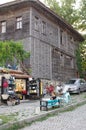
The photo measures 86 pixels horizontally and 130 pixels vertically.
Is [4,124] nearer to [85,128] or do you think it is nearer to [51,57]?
[85,128]

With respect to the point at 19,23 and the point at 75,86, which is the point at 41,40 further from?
the point at 75,86

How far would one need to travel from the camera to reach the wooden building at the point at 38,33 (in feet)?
96.1

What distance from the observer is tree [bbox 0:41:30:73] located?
1054 inches

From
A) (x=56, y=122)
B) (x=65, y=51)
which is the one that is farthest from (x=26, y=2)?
(x=56, y=122)

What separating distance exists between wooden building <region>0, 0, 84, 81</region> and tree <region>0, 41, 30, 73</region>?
1.01 meters

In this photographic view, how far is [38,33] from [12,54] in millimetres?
4095

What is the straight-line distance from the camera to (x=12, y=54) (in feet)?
91.0

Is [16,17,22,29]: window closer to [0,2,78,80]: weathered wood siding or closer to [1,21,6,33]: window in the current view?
[0,2,78,80]: weathered wood siding

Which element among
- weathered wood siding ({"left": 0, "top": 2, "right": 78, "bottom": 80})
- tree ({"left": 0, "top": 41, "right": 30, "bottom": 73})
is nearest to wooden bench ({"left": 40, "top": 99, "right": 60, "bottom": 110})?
tree ({"left": 0, "top": 41, "right": 30, "bottom": 73})

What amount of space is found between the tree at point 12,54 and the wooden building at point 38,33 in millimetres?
1006

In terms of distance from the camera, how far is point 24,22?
29578 mm

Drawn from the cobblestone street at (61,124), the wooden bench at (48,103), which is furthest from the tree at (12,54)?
the cobblestone street at (61,124)

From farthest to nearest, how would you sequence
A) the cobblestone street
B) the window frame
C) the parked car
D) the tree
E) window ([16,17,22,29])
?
the window frame
window ([16,17,22,29])
the parked car
the tree
the cobblestone street

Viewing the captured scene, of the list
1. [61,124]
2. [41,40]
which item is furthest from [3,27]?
[61,124]
